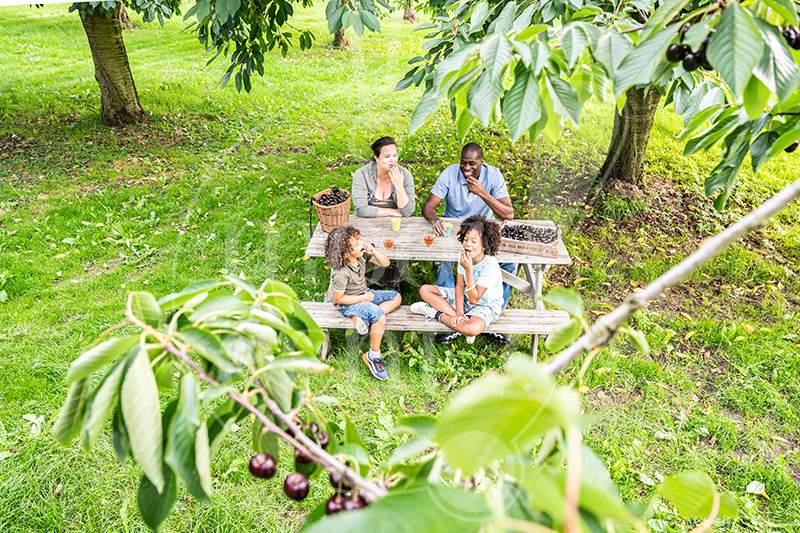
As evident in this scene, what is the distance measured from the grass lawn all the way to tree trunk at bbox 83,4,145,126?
361 millimetres

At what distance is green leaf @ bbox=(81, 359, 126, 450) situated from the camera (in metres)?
0.71

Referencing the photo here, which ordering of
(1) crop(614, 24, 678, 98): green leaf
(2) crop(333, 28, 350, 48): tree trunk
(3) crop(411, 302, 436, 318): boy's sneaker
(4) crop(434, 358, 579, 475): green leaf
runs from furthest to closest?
(2) crop(333, 28, 350, 48): tree trunk
(3) crop(411, 302, 436, 318): boy's sneaker
(1) crop(614, 24, 678, 98): green leaf
(4) crop(434, 358, 579, 475): green leaf

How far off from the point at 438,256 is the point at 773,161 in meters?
5.91

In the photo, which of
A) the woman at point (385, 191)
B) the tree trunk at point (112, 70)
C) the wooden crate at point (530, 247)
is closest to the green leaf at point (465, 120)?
the wooden crate at point (530, 247)

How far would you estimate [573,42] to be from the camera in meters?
1.04

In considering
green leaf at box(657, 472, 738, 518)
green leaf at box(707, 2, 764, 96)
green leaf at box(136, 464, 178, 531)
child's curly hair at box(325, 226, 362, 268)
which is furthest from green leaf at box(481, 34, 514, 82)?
child's curly hair at box(325, 226, 362, 268)

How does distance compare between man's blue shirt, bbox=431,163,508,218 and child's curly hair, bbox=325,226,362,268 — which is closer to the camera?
child's curly hair, bbox=325,226,362,268

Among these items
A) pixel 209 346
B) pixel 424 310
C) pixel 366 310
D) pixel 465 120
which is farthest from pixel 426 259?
pixel 209 346

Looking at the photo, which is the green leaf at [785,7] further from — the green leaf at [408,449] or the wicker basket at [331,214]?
the wicker basket at [331,214]

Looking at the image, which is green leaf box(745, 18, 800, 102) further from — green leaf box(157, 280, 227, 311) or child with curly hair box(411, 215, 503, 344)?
child with curly hair box(411, 215, 503, 344)

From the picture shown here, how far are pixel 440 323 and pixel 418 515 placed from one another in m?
3.21

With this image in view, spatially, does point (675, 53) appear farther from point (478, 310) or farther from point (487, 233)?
point (478, 310)

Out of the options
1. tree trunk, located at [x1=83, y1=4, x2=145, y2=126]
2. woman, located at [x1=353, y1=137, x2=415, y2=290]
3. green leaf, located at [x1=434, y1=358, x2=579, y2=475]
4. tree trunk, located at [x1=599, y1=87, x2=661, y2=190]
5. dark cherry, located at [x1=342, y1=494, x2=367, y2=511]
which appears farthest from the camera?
tree trunk, located at [x1=83, y1=4, x2=145, y2=126]

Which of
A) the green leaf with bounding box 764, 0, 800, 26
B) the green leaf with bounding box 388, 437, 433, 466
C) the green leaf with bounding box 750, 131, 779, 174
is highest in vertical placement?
the green leaf with bounding box 764, 0, 800, 26
